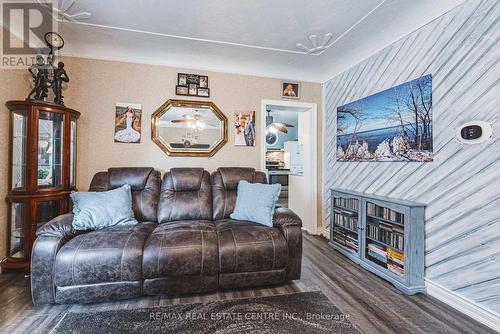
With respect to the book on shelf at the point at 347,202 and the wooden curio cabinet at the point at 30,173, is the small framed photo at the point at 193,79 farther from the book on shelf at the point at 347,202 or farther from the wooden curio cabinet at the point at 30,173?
the book on shelf at the point at 347,202

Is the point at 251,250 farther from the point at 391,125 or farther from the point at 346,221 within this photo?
the point at 391,125

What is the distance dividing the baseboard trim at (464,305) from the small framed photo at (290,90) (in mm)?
2800

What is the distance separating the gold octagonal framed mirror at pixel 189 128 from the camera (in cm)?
311

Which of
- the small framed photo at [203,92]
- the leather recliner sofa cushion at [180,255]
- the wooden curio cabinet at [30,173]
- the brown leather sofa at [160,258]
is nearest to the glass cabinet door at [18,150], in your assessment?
the wooden curio cabinet at [30,173]

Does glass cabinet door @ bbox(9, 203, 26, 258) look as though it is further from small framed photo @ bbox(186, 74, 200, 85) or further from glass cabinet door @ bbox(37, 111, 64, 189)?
small framed photo @ bbox(186, 74, 200, 85)

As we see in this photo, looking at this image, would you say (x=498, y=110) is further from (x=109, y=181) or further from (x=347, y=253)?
(x=109, y=181)

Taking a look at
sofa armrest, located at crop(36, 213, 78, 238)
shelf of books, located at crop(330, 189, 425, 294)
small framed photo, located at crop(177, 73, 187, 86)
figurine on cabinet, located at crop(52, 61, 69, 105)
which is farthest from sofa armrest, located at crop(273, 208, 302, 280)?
figurine on cabinet, located at crop(52, 61, 69, 105)

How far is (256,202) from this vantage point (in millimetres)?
2482

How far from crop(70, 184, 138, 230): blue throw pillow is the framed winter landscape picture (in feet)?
9.27

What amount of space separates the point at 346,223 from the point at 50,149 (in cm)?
356

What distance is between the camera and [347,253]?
9.18 feet

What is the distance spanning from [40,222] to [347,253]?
3.45 meters

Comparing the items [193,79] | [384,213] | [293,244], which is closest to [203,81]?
[193,79]

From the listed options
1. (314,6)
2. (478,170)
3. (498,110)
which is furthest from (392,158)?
(314,6)
